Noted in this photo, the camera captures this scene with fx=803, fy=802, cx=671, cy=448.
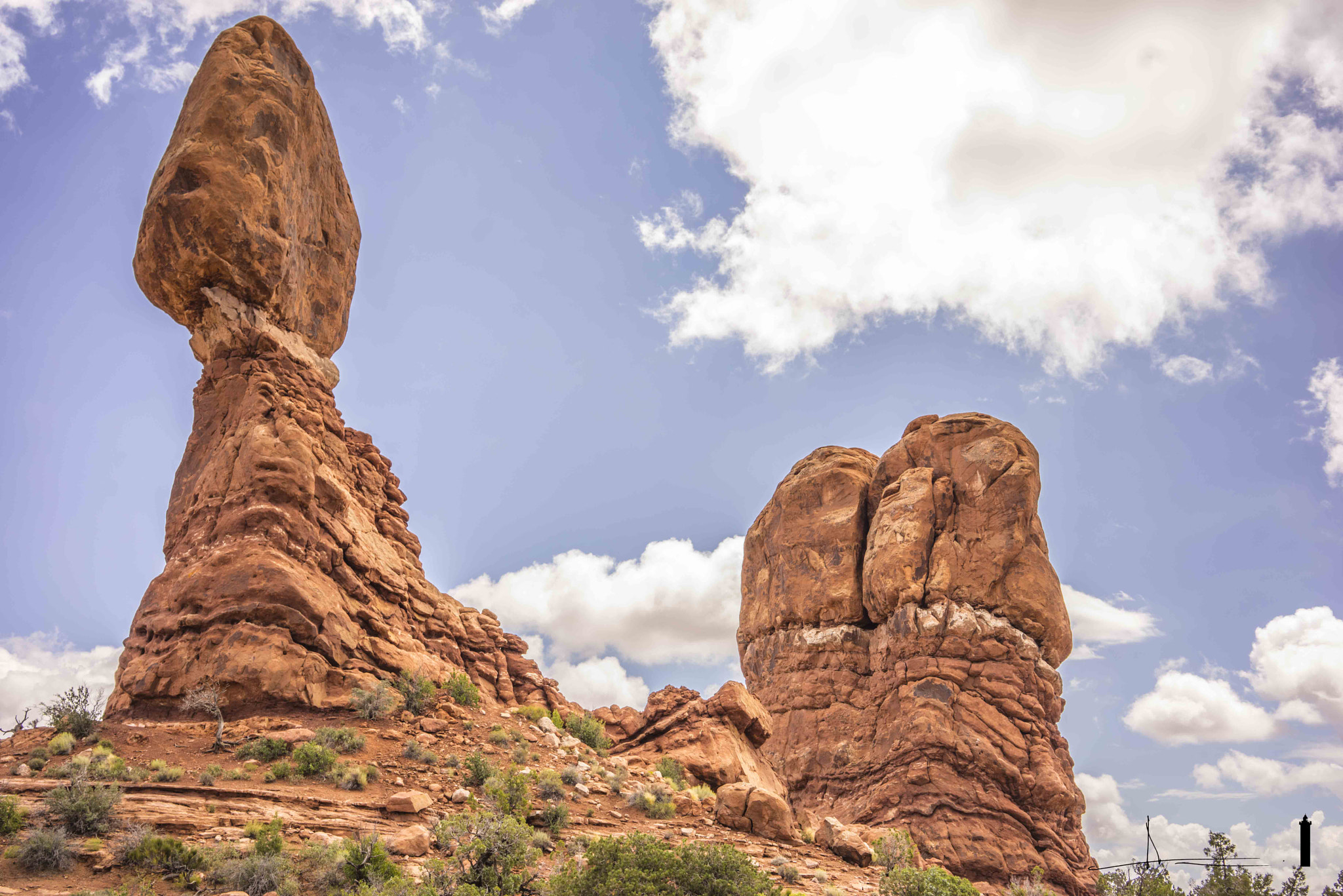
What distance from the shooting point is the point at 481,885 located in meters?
11.9

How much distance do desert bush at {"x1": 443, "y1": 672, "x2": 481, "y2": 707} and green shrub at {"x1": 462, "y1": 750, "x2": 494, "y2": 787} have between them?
401cm

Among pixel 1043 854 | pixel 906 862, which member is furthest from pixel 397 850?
pixel 1043 854

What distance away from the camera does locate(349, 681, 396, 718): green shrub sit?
18.8 metres

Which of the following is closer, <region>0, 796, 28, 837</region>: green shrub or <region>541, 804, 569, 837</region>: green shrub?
<region>0, 796, 28, 837</region>: green shrub

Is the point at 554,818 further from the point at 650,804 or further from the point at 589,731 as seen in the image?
the point at 589,731

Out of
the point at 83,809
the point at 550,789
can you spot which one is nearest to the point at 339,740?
the point at 550,789

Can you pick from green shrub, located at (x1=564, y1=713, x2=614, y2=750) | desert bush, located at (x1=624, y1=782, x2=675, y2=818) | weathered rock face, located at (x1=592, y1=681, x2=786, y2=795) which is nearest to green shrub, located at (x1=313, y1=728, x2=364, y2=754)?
desert bush, located at (x1=624, y1=782, x2=675, y2=818)

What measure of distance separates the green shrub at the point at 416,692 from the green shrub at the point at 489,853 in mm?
6678

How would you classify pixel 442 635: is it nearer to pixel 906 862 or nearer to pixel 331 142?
pixel 906 862

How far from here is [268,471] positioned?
20766 millimetres

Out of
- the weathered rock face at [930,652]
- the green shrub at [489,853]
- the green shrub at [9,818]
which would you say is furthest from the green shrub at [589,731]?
the weathered rock face at [930,652]

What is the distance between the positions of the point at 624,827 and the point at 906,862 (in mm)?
6905

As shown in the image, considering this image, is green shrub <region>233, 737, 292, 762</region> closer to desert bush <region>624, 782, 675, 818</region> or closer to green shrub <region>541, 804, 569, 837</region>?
green shrub <region>541, 804, 569, 837</region>

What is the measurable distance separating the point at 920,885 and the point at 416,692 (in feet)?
40.4
